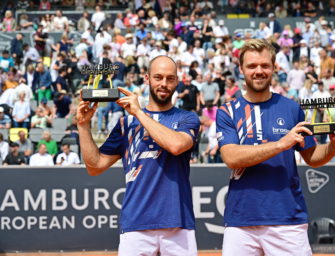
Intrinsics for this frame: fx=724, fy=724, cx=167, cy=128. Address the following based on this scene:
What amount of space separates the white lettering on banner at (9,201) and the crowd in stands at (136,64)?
3.00 metres

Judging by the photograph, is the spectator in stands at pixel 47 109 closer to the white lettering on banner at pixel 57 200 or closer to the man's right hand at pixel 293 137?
the white lettering on banner at pixel 57 200

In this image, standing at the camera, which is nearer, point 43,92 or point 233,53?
point 43,92

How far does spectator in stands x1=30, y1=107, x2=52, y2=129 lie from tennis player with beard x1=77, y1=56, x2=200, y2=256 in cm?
1288

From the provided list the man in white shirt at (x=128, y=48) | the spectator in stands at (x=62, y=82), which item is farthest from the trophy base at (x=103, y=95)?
the man in white shirt at (x=128, y=48)

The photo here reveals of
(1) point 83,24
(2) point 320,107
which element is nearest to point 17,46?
(1) point 83,24

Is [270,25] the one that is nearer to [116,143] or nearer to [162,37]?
[162,37]

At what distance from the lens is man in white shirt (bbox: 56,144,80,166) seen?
1461 centimetres

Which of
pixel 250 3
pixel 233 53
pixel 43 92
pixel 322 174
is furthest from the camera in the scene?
pixel 250 3

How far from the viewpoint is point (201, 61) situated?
72.7ft

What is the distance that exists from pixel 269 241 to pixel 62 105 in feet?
48.7

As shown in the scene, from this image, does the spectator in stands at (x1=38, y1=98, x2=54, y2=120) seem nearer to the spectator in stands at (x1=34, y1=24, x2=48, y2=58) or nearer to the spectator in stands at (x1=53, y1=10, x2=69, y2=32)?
the spectator in stands at (x1=34, y1=24, x2=48, y2=58)

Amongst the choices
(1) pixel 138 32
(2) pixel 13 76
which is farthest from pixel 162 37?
(2) pixel 13 76

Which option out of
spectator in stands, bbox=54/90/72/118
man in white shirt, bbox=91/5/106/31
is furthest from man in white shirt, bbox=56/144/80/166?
man in white shirt, bbox=91/5/106/31

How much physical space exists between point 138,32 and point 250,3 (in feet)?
25.3
